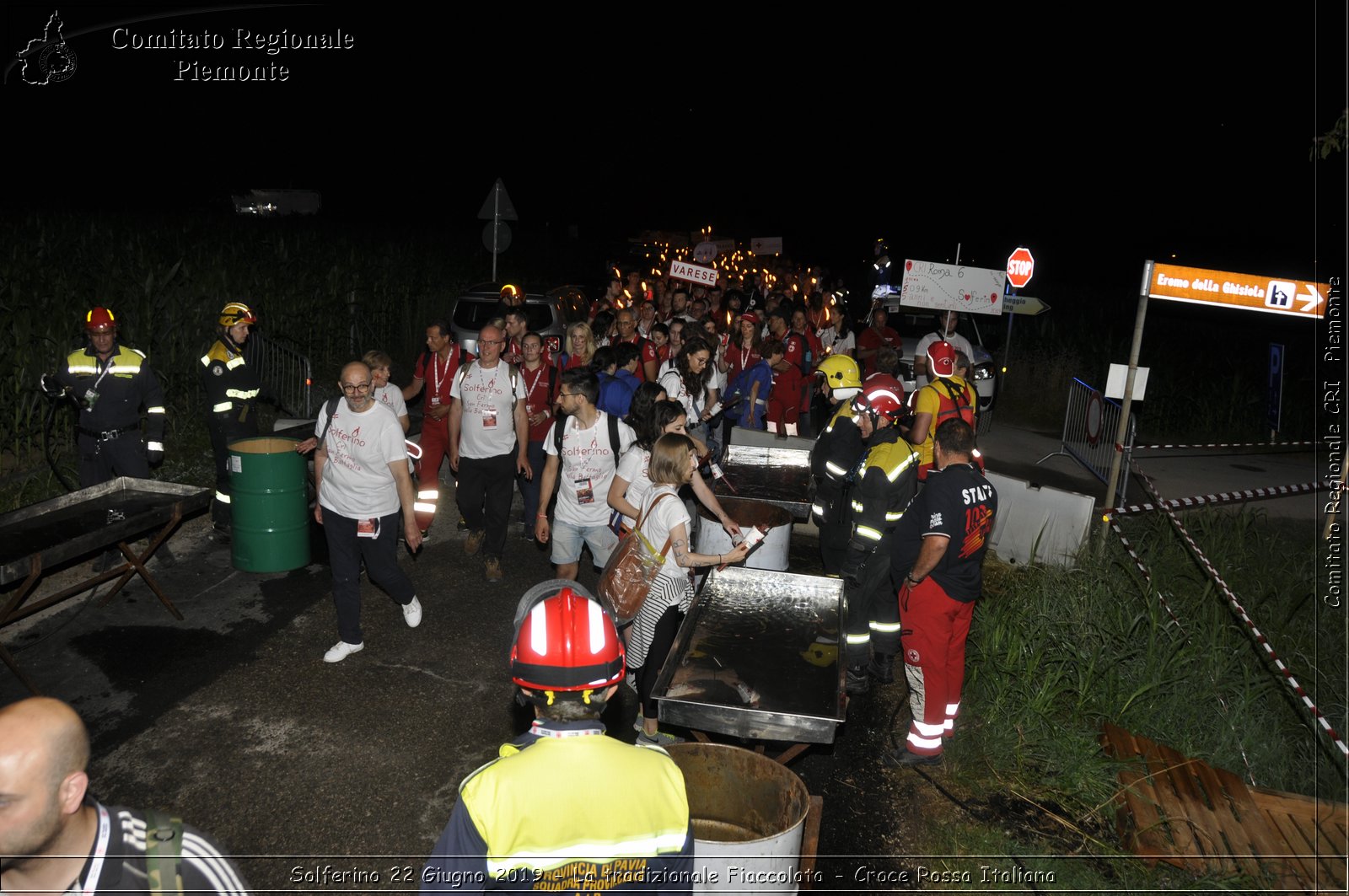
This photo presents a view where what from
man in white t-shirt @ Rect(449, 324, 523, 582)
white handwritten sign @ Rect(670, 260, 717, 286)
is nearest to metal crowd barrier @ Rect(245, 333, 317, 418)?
man in white t-shirt @ Rect(449, 324, 523, 582)

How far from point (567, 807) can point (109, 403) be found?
267 inches

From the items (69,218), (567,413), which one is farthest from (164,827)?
(69,218)

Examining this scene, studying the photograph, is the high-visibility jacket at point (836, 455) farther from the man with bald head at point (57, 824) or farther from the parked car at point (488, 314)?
the parked car at point (488, 314)

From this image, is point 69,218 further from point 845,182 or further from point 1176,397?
point 845,182

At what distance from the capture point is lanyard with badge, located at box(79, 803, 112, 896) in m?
2.15

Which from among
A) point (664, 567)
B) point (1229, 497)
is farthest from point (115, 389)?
point (1229, 497)

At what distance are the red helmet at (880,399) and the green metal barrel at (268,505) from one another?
4289 mm

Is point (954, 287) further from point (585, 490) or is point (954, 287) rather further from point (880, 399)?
point (585, 490)

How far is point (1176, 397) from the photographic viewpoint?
16.8 metres

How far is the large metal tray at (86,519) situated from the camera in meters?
5.52

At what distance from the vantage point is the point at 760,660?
4.70 metres

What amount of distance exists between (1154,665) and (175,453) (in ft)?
33.4

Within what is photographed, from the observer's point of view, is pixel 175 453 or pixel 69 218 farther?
pixel 69 218

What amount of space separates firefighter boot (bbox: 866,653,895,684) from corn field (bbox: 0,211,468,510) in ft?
25.1
